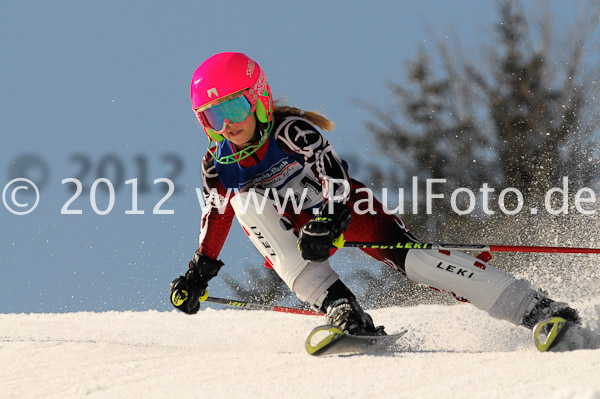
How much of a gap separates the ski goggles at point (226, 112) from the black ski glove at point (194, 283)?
2.58 ft

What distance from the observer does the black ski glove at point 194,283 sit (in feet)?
12.4

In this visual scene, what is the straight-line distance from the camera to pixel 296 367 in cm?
292

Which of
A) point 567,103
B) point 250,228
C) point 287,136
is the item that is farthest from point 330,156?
point 567,103

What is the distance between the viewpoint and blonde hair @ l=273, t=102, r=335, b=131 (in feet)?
12.1

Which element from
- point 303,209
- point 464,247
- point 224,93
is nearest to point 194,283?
point 303,209

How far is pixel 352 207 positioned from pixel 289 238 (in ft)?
1.47

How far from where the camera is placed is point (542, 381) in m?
2.42

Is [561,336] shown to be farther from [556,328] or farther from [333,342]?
[333,342]

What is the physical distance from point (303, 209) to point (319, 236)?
596 millimetres

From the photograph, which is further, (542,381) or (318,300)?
(318,300)

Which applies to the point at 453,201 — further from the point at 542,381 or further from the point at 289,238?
the point at 542,381

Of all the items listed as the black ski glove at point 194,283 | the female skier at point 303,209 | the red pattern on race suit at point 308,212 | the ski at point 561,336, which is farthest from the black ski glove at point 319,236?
the ski at point 561,336

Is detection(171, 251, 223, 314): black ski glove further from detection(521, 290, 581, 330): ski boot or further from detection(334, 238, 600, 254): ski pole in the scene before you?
detection(521, 290, 581, 330): ski boot

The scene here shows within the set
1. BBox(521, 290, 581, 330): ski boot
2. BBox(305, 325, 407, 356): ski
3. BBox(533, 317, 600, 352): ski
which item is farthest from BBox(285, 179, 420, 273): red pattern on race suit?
BBox(533, 317, 600, 352): ski
